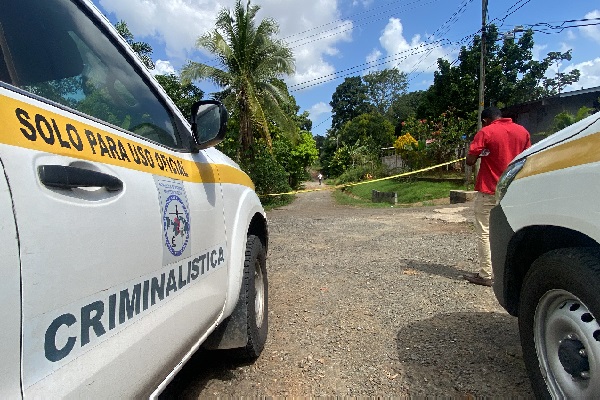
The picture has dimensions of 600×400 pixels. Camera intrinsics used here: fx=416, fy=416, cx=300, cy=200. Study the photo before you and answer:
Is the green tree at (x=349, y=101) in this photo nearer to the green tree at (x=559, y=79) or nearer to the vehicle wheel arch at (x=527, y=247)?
the green tree at (x=559, y=79)

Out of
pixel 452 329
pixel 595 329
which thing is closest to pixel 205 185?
pixel 595 329

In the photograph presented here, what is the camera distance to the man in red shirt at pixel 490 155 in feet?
13.4

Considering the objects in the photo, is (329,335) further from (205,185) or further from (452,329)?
(205,185)

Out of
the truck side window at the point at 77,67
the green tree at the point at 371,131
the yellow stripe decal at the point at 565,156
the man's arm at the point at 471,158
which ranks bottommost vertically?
the yellow stripe decal at the point at 565,156

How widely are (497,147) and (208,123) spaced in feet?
10.1

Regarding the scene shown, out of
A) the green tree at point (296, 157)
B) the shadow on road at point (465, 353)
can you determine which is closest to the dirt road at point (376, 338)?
the shadow on road at point (465, 353)

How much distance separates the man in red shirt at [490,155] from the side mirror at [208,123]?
2.90 meters

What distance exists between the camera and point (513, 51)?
1066 inches

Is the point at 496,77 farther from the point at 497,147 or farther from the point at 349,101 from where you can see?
the point at 349,101

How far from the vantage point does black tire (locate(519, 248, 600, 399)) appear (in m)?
1.59

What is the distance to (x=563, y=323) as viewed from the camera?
178 cm

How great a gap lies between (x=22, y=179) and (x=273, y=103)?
17.0m

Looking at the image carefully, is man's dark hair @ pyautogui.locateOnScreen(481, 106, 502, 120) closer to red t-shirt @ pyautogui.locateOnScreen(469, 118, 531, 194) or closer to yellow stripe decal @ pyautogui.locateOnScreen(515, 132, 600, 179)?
red t-shirt @ pyautogui.locateOnScreen(469, 118, 531, 194)

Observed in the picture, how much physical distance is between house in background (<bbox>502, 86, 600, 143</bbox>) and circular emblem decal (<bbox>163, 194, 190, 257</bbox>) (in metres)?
19.3
